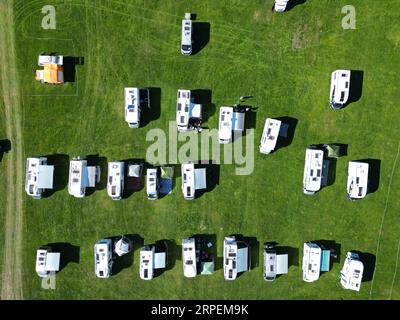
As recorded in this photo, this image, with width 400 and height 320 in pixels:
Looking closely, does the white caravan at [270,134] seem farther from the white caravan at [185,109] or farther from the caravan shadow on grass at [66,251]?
the caravan shadow on grass at [66,251]

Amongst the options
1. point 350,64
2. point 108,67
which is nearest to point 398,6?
point 350,64

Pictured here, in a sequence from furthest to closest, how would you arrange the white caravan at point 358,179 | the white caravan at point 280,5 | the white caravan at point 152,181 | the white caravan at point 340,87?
the white caravan at point 152,181 < the white caravan at point 358,179 < the white caravan at point 340,87 < the white caravan at point 280,5

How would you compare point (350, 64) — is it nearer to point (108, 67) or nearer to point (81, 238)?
point (108, 67)

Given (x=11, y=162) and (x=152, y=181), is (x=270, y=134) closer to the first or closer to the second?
(x=152, y=181)

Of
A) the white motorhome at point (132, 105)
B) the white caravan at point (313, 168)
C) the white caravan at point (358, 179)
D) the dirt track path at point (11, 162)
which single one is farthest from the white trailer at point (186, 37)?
the white caravan at point (358, 179)

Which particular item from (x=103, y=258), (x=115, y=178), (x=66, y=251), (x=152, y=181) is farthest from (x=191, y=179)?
(x=66, y=251)

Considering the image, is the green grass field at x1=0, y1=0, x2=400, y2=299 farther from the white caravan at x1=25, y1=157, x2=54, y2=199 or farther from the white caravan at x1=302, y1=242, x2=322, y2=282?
the white caravan at x1=25, y1=157, x2=54, y2=199
